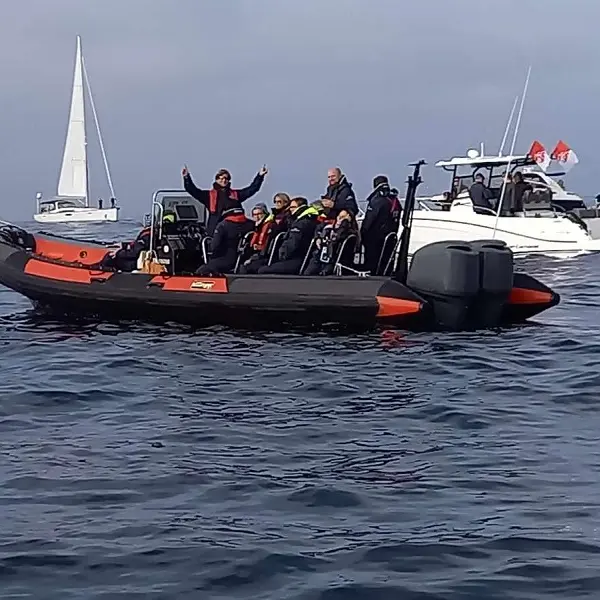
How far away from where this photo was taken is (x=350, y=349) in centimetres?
948

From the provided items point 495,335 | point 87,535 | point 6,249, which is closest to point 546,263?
point 495,335

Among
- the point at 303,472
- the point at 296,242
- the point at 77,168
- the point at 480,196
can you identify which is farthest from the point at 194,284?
the point at 77,168

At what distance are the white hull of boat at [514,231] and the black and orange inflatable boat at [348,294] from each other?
792 centimetres

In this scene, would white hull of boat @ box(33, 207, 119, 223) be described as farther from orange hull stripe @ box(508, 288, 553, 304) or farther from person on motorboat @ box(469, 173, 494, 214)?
orange hull stripe @ box(508, 288, 553, 304)

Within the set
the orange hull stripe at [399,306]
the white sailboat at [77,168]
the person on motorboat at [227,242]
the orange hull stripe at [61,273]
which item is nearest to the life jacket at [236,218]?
the person on motorboat at [227,242]

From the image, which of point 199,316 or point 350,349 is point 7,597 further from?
point 199,316

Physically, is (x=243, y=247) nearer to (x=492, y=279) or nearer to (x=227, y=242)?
(x=227, y=242)

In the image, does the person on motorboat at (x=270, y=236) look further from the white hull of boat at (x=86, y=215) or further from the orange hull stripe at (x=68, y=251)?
the white hull of boat at (x=86, y=215)

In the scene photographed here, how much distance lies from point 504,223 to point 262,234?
345 inches

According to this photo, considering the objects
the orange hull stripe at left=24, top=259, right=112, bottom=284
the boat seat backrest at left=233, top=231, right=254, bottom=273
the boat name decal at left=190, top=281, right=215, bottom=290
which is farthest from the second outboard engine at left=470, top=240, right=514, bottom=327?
the orange hull stripe at left=24, top=259, right=112, bottom=284

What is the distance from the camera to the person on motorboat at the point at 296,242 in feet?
34.7

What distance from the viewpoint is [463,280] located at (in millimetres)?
9758

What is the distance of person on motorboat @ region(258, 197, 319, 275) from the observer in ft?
34.7

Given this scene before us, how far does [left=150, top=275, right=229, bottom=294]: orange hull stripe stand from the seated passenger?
95cm
